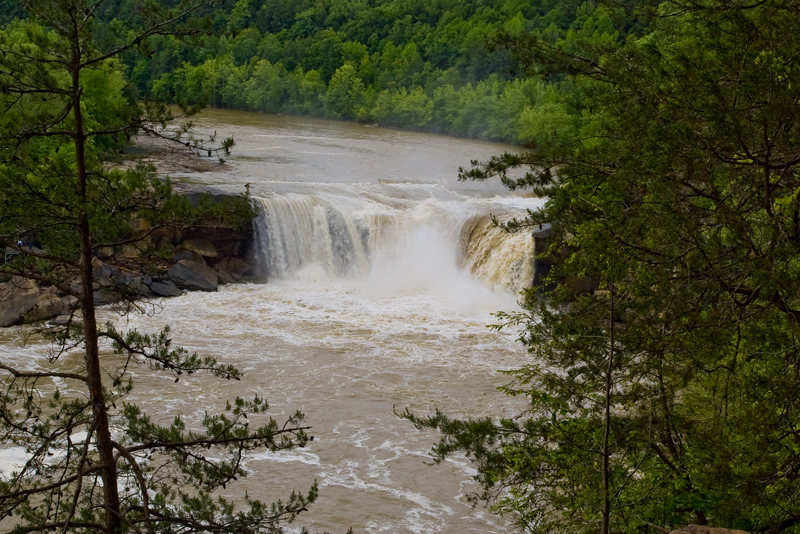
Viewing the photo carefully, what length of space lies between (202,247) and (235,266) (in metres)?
1.20

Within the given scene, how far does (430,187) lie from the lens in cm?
3048

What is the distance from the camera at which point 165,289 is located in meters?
22.3

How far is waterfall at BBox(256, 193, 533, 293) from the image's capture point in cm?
2569

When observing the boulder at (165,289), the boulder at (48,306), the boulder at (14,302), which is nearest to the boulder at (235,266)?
the boulder at (165,289)

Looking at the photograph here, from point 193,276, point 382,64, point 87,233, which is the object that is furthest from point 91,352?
point 382,64

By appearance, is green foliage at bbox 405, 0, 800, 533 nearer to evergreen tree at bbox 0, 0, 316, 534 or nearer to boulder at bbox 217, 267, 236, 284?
evergreen tree at bbox 0, 0, 316, 534

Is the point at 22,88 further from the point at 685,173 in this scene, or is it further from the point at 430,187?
the point at 430,187

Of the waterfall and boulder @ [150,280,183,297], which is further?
the waterfall

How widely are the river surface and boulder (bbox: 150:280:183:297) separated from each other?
0.36 meters

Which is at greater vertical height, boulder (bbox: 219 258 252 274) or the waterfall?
the waterfall

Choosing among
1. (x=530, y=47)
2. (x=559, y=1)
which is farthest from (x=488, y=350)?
(x=559, y=1)

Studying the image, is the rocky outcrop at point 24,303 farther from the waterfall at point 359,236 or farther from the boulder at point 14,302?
the waterfall at point 359,236

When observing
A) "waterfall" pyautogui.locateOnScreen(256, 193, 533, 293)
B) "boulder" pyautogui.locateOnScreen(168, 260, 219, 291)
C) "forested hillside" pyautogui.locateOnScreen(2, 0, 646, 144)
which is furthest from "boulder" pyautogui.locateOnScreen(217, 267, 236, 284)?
"forested hillside" pyautogui.locateOnScreen(2, 0, 646, 144)

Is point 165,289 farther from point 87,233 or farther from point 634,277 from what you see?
point 634,277
